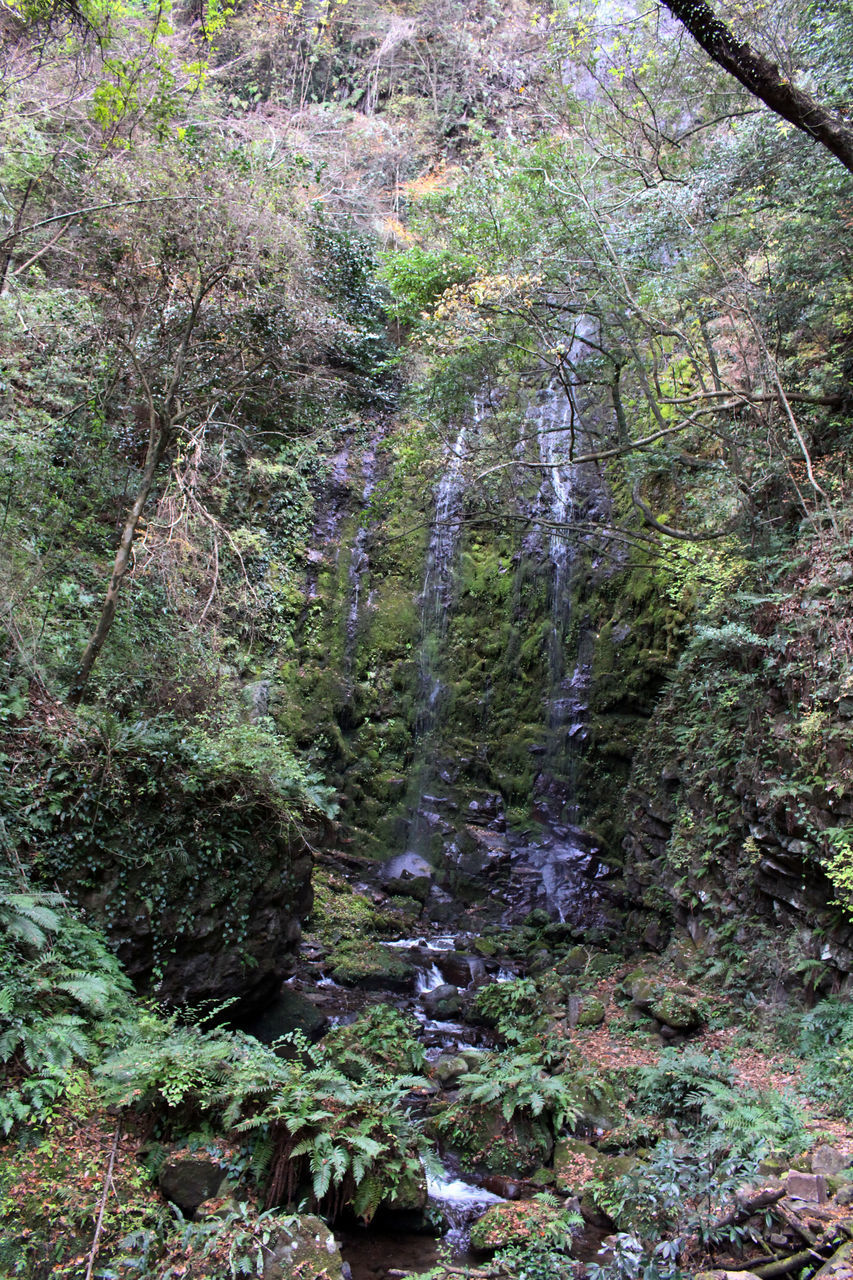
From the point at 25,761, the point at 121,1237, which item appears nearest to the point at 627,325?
the point at 25,761

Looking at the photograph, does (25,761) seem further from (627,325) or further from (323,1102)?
(627,325)

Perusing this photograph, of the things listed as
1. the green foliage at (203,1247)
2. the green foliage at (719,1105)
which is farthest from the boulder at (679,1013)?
the green foliage at (203,1247)

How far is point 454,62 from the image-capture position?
70.4 feet

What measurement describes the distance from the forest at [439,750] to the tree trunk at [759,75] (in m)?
0.03

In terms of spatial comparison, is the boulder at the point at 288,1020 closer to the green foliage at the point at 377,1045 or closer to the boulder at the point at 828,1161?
the green foliage at the point at 377,1045

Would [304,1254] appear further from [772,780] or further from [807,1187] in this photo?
[772,780]

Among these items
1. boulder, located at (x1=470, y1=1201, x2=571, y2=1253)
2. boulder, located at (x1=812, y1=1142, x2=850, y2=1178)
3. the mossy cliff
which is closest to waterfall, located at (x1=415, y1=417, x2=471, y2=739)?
the mossy cliff

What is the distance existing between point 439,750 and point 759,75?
11.3m

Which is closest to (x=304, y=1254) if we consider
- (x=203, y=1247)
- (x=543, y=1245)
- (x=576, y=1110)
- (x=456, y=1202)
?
(x=203, y=1247)

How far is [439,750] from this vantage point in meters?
14.2

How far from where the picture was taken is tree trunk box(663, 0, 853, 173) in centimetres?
470

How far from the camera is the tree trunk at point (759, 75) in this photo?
4.70 meters

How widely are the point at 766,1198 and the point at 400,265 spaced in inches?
521

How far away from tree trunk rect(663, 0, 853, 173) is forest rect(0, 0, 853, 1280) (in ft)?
0.11
